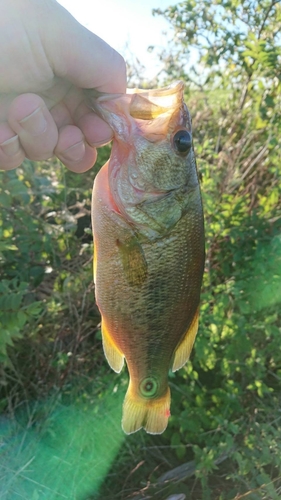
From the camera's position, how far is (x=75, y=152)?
5.63ft

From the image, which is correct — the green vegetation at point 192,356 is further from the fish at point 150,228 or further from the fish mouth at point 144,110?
the fish mouth at point 144,110

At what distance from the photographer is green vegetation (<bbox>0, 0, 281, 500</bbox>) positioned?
2557 millimetres

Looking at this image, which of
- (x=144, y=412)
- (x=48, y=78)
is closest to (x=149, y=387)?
(x=144, y=412)

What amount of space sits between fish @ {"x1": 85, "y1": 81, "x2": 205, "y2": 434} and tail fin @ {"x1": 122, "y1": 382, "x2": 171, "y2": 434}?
26 centimetres

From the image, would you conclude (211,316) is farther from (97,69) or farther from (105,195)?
(97,69)

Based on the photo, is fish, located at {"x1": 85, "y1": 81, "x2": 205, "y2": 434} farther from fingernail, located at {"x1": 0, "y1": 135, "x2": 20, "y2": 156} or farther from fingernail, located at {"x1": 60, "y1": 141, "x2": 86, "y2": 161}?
fingernail, located at {"x1": 0, "y1": 135, "x2": 20, "y2": 156}

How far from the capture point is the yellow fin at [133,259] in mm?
1513

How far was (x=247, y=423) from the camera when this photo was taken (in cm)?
296

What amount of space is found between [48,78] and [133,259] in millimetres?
770

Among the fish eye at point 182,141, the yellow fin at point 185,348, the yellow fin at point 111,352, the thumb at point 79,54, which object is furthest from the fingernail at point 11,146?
the yellow fin at point 185,348

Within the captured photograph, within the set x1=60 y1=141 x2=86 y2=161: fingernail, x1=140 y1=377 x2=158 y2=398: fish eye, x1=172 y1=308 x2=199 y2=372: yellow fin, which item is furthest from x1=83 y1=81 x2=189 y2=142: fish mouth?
x1=140 y1=377 x2=158 y2=398: fish eye

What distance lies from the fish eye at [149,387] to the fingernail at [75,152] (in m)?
0.98

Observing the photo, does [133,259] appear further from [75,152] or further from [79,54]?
[79,54]

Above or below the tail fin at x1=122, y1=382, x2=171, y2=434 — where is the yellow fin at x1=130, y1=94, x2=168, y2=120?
above
